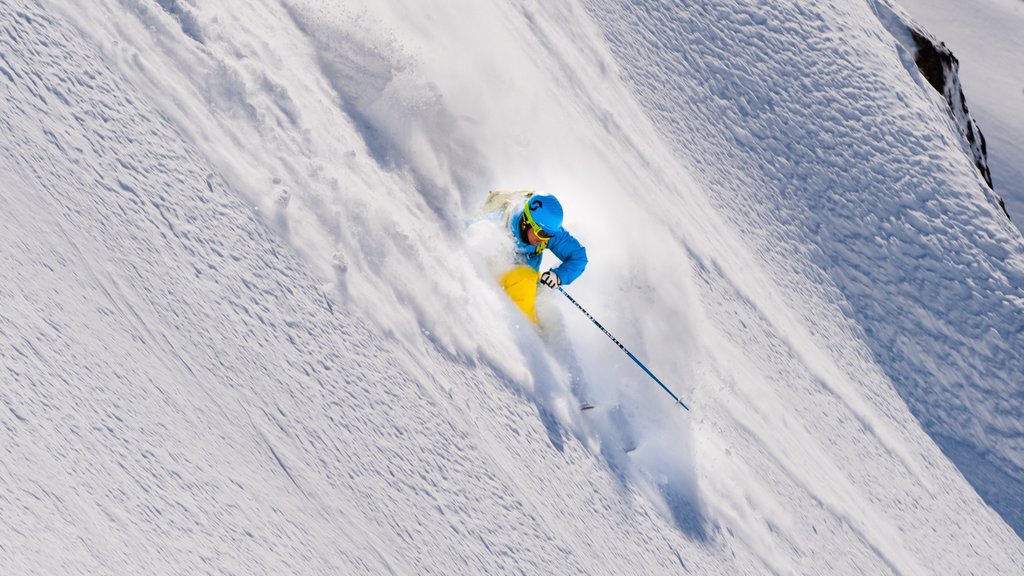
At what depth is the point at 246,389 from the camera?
4.84 meters

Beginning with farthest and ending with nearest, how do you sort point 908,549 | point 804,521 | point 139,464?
1. point 908,549
2. point 804,521
3. point 139,464

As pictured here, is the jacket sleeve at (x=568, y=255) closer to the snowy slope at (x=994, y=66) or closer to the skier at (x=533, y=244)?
the skier at (x=533, y=244)

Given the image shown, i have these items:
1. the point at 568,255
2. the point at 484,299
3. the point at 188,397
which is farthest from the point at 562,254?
→ the point at 188,397

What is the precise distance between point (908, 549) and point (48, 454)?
27.1 ft

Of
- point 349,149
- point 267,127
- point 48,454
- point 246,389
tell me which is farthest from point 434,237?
point 48,454

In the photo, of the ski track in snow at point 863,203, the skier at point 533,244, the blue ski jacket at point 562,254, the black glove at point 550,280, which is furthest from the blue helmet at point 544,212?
the ski track in snow at point 863,203

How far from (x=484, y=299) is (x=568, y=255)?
37.7 inches

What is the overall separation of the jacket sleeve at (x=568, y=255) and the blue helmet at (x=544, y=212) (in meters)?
0.27

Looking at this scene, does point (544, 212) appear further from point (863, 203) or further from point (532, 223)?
point (863, 203)

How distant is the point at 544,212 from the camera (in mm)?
7059

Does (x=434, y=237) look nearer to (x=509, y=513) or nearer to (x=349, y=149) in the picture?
(x=349, y=149)

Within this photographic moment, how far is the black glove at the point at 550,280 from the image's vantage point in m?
7.21

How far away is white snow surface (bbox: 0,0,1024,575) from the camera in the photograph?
14.4ft

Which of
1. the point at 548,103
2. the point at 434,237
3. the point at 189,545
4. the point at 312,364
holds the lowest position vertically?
the point at 189,545
